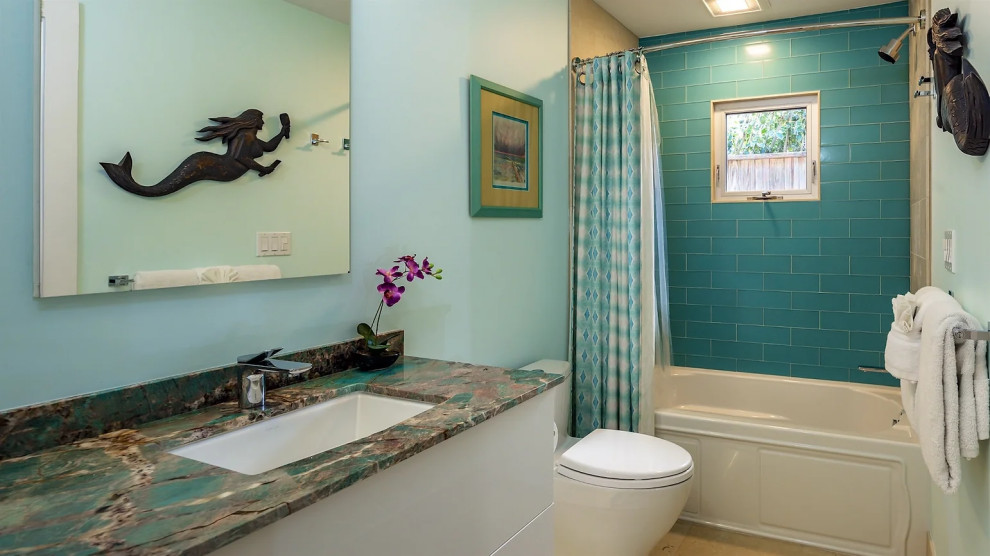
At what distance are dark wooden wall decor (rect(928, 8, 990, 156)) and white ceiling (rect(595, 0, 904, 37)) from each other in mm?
2150

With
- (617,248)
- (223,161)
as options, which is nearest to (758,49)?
(617,248)

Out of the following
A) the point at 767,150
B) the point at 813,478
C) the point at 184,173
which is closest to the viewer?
the point at 184,173

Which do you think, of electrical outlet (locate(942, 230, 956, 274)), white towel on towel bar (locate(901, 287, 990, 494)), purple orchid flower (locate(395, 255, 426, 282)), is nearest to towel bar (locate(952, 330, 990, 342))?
white towel on towel bar (locate(901, 287, 990, 494))

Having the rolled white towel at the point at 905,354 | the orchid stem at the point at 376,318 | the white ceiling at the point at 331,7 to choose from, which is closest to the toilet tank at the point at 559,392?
the orchid stem at the point at 376,318

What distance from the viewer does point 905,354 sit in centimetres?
157

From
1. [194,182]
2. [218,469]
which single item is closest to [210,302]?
[194,182]

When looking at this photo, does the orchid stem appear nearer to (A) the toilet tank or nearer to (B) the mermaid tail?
(B) the mermaid tail

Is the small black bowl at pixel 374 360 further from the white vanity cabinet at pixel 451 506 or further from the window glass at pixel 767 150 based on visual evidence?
the window glass at pixel 767 150

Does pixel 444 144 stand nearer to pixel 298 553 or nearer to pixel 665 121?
pixel 298 553

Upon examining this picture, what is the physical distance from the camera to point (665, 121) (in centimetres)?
410

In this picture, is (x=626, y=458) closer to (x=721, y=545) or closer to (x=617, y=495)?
(x=617, y=495)

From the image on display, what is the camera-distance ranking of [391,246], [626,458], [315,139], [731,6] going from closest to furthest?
[315,139]
[391,246]
[626,458]
[731,6]

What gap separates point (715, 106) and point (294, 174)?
3.07 m

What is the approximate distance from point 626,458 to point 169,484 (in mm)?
1860
